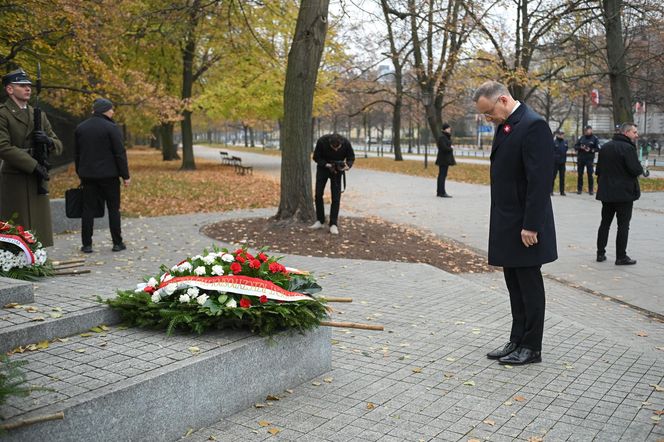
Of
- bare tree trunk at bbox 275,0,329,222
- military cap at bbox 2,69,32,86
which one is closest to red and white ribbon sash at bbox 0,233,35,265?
military cap at bbox 2,69,32,86

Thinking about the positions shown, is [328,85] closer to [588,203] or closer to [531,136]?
[588,203]

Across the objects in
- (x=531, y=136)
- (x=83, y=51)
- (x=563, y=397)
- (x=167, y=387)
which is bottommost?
(x=563, y=397)

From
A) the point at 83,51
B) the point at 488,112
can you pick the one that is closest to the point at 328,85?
the point at 83,51

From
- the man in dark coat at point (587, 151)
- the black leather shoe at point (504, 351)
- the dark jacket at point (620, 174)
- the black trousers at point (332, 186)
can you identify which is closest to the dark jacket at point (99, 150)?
the black trousers at point (332, 186)

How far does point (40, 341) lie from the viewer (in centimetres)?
411

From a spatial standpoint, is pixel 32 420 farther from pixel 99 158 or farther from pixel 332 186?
pixel 332 186

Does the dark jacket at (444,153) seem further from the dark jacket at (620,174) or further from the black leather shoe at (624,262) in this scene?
the black leather shoe at (624,262)

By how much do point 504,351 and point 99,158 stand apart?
6.18 m

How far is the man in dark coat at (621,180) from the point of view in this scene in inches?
370

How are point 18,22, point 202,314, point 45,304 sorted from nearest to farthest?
point 202,314, point 45,304, point 18,22

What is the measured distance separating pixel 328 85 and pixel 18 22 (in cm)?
2127

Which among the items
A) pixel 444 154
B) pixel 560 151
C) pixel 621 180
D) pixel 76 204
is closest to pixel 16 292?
pixel 76 204

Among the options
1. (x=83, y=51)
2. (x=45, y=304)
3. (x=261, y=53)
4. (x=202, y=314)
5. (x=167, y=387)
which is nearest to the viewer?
(x=167, y=387)

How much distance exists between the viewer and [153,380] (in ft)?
11.3
